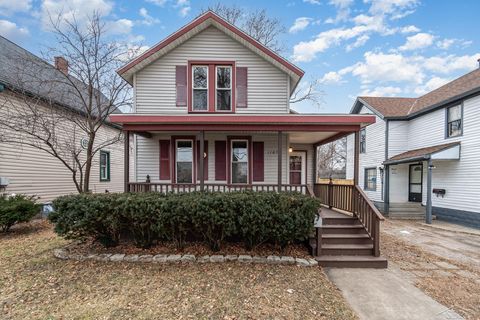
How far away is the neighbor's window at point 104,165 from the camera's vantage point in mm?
13289

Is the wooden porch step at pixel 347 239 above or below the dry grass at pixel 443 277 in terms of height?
above

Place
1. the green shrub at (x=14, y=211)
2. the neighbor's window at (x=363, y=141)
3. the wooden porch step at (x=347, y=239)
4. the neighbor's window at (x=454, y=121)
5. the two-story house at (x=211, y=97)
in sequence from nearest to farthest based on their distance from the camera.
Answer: the wooden porch step at (x=347, y=239), the green shrub at (x=14, y=211), the two-story house at (x=211, y=97), the neighbor's window at (x=454, y=121), the neighbor's window at (x=363, y=141)

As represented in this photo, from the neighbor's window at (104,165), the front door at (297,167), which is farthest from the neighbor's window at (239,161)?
the neighbor's window at (104,165)

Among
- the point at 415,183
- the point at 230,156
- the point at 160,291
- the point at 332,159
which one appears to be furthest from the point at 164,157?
the point at 332,159

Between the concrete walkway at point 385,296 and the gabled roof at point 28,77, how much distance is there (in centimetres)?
1061

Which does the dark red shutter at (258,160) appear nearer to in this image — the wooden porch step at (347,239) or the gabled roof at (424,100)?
the wooden porch step at (347,239)

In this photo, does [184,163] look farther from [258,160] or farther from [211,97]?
[258,160]

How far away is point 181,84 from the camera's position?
25.6ft

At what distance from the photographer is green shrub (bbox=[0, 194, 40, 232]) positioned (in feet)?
21.8

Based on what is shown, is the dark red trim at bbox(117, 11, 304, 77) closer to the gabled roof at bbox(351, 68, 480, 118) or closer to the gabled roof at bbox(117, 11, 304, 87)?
the gabled roof at bbox(117, 11, 304, 87)

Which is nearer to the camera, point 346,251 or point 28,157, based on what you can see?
point 346,251

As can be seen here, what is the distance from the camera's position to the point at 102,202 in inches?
197

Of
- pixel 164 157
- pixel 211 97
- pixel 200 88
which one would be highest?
pixel 200 88

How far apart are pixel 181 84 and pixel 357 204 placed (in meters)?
6.45
